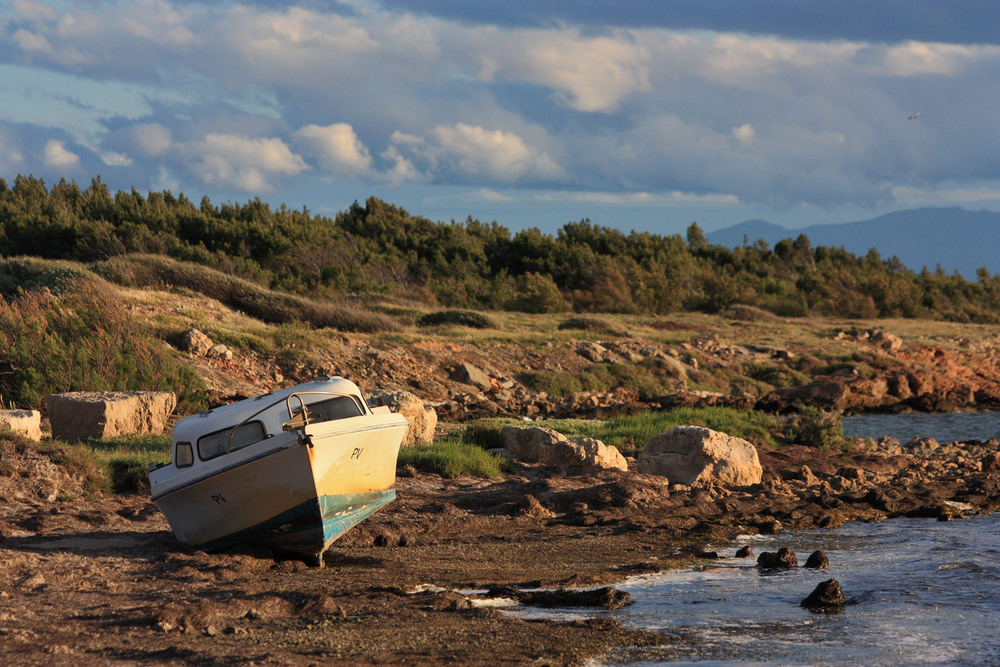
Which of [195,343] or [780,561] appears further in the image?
[195,343]

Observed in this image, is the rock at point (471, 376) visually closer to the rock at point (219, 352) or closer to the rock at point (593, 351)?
the rock at point (593, 351)

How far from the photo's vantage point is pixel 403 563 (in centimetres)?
862

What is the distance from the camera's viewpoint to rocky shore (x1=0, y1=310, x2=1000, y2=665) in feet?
19.5

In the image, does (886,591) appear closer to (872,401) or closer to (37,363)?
(37,363)

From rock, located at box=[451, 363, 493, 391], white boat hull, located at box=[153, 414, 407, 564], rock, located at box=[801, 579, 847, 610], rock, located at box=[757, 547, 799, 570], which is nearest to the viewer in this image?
white boat hull, located at box=[153, 414, 407, 564]

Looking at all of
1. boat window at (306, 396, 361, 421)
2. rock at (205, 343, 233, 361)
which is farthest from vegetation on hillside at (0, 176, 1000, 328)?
boat window at (306, 396, 361, 421)

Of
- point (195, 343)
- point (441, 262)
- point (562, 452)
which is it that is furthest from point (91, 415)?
point (441, 262)

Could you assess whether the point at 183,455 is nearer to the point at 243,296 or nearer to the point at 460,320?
the point at 243,296

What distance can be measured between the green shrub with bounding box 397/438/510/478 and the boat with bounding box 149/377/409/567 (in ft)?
14.7

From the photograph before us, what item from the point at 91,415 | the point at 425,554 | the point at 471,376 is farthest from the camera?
the point at 471,376

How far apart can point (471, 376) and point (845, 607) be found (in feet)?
56.6

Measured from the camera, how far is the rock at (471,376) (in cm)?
2427

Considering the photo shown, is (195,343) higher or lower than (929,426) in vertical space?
higher

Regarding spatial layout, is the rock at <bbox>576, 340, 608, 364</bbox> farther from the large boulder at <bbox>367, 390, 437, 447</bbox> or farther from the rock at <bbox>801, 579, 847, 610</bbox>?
the rock at <bbox>801, 579, 847, 610</bbox>
